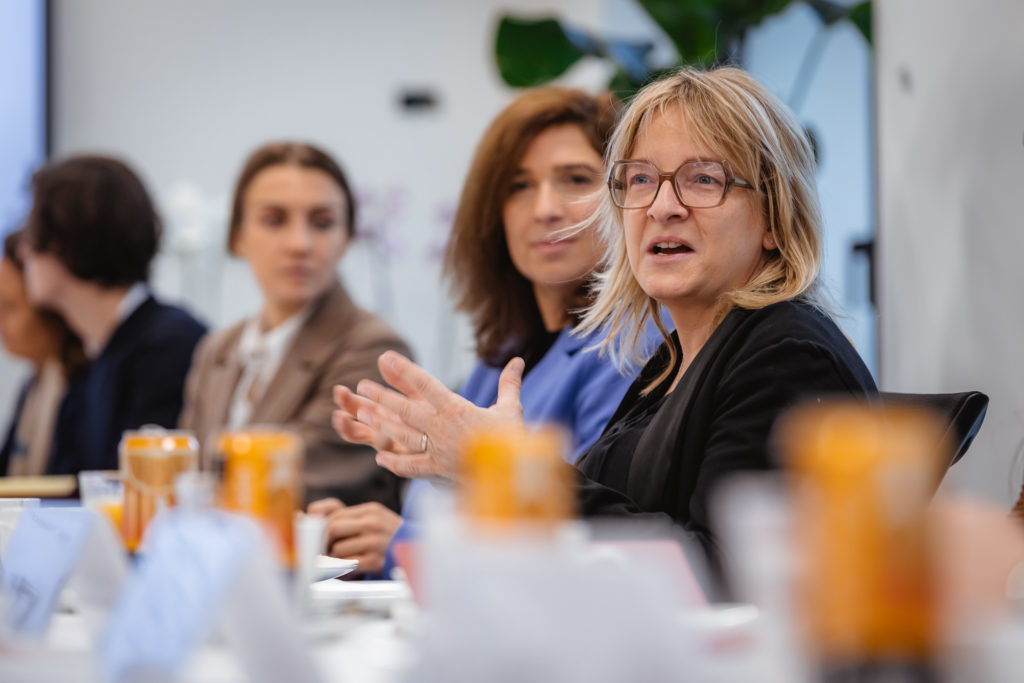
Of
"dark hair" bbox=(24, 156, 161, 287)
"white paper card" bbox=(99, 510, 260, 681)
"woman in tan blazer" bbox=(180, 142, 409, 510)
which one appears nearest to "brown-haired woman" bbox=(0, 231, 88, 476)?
"dark hair" bbox=(24, 156, 161, 287)

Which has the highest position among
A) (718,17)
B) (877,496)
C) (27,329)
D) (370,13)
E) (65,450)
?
(370,13)

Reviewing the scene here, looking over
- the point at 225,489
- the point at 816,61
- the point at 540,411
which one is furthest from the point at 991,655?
the point at 816,61

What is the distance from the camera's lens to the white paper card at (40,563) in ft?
2.83

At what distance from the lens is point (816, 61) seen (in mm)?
4125

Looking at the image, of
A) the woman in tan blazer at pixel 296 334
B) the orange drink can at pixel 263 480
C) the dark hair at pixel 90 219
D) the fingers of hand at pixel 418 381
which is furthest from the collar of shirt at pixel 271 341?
the orange drink can at pixel 263 480

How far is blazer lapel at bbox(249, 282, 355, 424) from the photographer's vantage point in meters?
2.61

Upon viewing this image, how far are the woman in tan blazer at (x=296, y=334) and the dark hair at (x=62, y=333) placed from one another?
62 cm

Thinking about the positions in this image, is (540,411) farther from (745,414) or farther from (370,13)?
(370,13)

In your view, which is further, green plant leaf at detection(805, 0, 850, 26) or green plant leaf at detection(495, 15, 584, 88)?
green plant leaf at detection(495, 15, 584, 88)

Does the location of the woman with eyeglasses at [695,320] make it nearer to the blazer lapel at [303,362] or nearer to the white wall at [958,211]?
the white wall at [958,211]

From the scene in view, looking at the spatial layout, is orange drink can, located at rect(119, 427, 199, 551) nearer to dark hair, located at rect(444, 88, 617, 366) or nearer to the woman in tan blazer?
dark hair, located at rect(444, 88, 617, 366)

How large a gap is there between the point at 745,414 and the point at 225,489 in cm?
64

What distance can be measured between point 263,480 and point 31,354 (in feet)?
9.96

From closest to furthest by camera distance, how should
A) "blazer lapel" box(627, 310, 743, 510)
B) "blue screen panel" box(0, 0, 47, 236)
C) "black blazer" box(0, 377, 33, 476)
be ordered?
1. "blazer lapel" box(627, 310, 743, 510)
2. "black blazer" box(0, 377, 33, 476)
3. "blue screen panel" box(0, 0, 47, 236)
